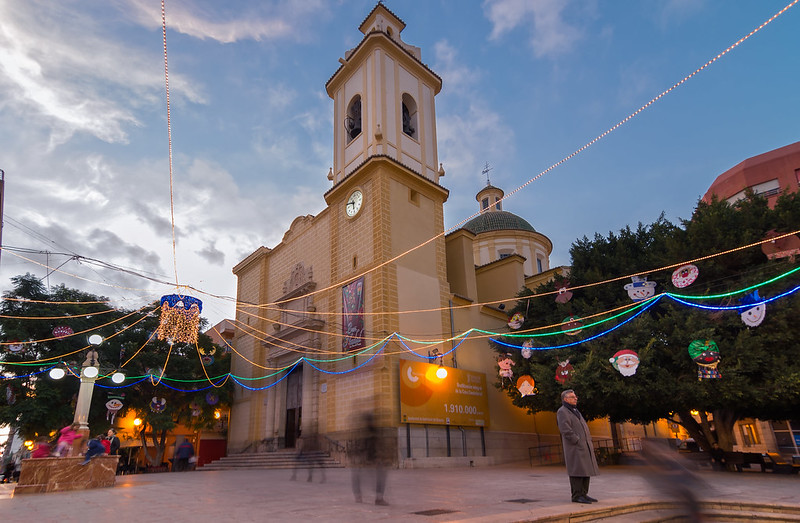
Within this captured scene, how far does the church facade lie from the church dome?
24.0ft

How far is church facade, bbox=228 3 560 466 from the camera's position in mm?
17781

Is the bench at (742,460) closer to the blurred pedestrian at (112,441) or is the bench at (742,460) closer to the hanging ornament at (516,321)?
the hanging ornament at (516,321)

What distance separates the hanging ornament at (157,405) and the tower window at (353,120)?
47.3ft

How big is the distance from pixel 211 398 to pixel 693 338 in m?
21.2

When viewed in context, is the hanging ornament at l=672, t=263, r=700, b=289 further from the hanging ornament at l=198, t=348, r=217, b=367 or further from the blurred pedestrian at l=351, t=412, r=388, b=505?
the hanging ornament at l=198, t=348, r=217, b=367

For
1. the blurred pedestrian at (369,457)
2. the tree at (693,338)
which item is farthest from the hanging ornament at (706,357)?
the blurred pedestrian at (369,457)

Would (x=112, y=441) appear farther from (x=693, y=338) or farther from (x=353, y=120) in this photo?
(x=693, y=338)

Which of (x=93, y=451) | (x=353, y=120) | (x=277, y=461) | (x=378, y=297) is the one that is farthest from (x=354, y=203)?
(x=93, y=451)

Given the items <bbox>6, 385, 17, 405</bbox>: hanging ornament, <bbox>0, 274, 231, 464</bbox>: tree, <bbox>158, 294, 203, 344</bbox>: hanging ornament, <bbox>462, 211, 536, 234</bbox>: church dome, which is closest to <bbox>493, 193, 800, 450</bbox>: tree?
<bbox>158, 294, 203, 344</bbox>: hanging ornament

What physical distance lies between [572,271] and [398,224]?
6.74 m

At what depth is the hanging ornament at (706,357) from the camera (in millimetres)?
12297

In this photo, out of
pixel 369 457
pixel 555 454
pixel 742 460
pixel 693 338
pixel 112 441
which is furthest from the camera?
pixel 555 454

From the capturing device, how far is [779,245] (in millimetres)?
13570

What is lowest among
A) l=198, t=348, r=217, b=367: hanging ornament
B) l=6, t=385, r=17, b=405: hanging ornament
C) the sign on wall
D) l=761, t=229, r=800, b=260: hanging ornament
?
the sign on wall
